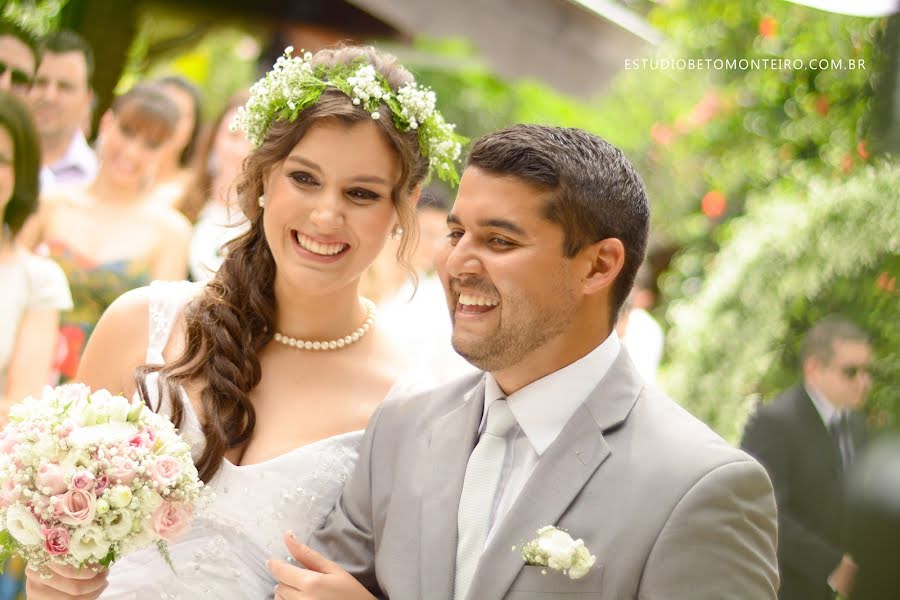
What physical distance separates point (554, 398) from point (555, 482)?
22 cm

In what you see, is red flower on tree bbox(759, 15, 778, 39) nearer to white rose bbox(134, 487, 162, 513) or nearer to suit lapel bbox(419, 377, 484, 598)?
suit lapel bbox(419, 377, 484, 598)

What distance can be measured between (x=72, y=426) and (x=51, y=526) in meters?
0.23

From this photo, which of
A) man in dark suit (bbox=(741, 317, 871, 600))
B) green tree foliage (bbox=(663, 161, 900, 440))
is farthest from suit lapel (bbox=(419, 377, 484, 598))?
green tree foliage (bbox=(663, 161, 900, 440))

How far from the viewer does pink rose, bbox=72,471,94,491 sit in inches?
99.3

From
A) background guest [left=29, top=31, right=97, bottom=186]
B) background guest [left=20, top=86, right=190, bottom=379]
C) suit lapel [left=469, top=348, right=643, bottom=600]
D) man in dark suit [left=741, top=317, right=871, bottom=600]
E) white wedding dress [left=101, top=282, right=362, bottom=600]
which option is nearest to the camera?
suit lapel [left=469, top=348, right=643, bottom=600]

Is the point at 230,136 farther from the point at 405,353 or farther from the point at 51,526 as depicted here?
the point at 51,526

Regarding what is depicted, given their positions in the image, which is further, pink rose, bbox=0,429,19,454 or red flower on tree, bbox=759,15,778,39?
red flower on tree, bbox=759,15,778,39

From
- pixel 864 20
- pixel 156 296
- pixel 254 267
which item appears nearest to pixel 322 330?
pixel 254 267

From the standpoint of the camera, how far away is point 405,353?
3.67 meters

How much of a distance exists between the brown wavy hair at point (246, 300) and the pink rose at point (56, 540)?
23.1 inches

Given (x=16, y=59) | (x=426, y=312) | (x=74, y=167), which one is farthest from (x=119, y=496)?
(x=74, y=167)

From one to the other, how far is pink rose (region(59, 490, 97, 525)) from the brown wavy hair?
565 mm

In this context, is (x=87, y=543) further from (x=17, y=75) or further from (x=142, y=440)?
(x=17, y=75)

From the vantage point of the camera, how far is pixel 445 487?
104 inches
